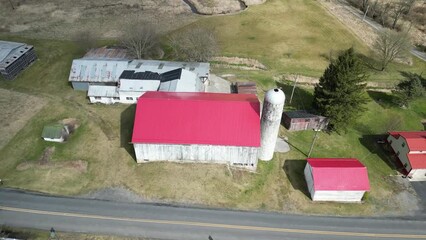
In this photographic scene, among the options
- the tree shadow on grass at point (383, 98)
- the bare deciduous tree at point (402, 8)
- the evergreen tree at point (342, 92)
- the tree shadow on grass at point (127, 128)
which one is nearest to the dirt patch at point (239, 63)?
the evergreen tree at point (342, 92)

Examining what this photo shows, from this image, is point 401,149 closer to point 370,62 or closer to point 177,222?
point 370,62

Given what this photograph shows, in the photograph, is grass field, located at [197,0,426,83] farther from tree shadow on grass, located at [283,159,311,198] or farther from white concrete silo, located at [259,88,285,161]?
white concrete silo, located at [259,88,285,161]

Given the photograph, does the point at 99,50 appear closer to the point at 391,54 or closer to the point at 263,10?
the point at 263,10

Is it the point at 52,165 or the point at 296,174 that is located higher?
the point at 296,174

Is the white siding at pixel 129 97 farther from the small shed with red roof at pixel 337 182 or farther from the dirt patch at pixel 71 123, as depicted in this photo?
the small shed with red roof at pixel 337 182

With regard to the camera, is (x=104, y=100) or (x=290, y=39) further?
(x=290, y=39)

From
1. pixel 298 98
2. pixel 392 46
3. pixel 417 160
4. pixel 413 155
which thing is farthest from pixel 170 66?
pixel 392 46

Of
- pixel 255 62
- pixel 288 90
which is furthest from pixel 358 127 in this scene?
pixel 255 62

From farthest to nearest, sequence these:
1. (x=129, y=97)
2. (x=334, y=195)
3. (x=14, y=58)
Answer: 1. (x=14, y=58)
2. (x=129, y=97)
3. (x=334, y=195)
